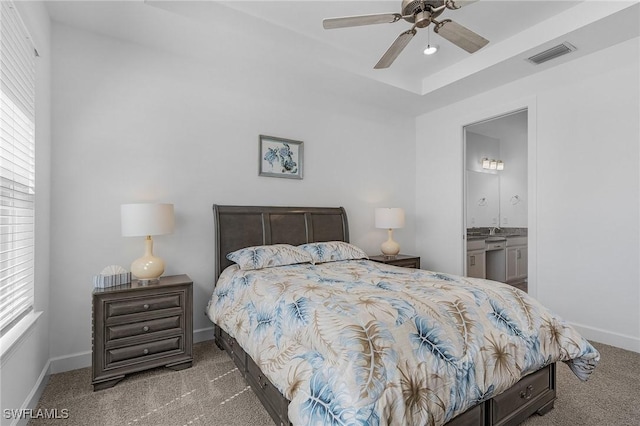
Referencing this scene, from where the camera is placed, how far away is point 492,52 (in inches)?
132

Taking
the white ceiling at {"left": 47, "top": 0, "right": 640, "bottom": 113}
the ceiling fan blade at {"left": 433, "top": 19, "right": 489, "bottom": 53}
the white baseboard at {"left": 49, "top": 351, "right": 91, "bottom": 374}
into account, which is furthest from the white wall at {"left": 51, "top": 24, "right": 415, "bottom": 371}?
the ceiling fan blade at {"left": 433, "top": 19, "right": 489, "bottom": 53}

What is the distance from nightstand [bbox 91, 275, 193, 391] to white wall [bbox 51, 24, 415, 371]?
55 centimetres

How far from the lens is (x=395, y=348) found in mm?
1382

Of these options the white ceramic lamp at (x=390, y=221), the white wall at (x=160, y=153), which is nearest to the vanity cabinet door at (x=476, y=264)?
the white ceramic lamp at (x=390, y=221)

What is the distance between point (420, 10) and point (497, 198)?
3.07m

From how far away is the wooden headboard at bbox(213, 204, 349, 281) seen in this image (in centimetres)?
323

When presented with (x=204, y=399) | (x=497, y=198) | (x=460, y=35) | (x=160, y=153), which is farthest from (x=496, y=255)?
(x=160, y=153)

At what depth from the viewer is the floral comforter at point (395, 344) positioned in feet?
4.21

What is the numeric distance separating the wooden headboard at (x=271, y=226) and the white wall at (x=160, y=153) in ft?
0.45

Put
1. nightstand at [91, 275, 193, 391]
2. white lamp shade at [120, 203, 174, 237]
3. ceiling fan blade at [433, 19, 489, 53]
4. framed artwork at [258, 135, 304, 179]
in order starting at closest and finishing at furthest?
ceiling fan blade at [433, 19, 489, 53] < nightstand at [91, 275, 193, 391] < white lamp shade at [120, 203, 174, 237] < framed artwork at [258, 135, 304, 179]

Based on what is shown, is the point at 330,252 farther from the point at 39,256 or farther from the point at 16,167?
the point at 16,167

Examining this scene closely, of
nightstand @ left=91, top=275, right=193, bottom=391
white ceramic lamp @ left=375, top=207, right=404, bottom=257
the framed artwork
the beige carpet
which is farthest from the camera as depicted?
white ceramic lamp @ left=375, top=207, right=404, bottom=257

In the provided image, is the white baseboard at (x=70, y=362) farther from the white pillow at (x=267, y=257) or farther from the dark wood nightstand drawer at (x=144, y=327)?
the white pillow at (x=267, y=257)

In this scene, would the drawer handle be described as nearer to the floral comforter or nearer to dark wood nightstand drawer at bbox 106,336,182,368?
the floral comforter
